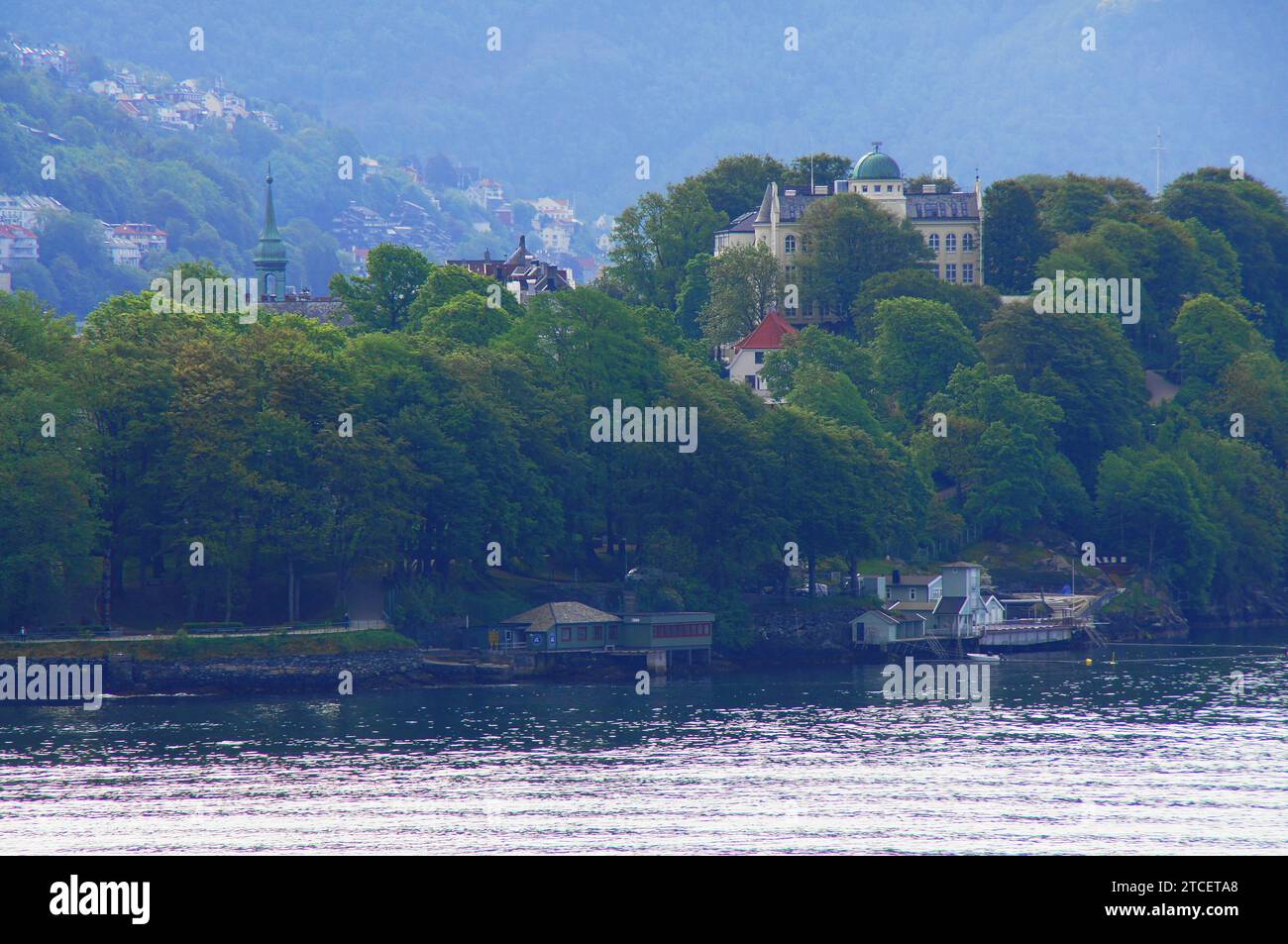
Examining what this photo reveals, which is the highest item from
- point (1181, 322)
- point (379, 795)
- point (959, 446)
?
point (1181, 322)

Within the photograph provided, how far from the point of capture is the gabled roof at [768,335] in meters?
158

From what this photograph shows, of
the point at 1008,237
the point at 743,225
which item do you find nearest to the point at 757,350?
the point at 743,225

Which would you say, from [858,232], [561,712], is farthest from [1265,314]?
[561,712]

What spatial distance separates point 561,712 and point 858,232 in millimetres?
79313

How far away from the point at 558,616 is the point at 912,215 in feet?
251

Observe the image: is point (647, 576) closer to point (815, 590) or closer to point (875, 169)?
point (815, 590)

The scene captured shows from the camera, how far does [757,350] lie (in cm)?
15900

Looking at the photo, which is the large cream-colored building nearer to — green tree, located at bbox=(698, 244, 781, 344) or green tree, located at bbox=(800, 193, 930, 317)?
green tree, located at bbox=(698, 244, 781, 344)

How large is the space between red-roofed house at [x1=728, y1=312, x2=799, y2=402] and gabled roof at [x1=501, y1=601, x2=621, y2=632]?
4984 cm

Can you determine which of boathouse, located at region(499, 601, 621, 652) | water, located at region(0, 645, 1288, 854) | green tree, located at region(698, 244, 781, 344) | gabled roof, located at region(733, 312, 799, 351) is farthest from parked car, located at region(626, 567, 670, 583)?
Result: green tree, located at region(698, 244, 781, 344)

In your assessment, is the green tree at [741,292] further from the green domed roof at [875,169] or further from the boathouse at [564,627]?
the boathouse at [564,627]

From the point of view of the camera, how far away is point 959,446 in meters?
138

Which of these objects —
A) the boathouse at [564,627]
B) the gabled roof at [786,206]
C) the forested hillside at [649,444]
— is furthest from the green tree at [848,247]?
the boathouse at [564,627]
